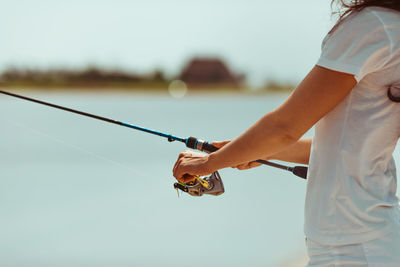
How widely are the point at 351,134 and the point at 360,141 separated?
25 mm

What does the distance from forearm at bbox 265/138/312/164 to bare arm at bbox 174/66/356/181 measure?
0.36 meters

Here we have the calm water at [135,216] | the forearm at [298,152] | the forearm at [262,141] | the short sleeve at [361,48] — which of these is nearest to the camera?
the short sleeve at [361,48]

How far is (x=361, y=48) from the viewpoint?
1.02 m

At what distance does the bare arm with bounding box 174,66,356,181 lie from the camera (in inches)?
41.2

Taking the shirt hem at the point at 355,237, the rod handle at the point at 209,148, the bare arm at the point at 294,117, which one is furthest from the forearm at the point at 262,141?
the rod handle at the point at 209,148

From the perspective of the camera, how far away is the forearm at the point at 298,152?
155 cm

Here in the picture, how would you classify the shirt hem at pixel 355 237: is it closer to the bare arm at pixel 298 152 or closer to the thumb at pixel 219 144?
the bare arm at pixel 298 152

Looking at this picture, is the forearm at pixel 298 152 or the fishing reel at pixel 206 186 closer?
the forearm at pixel 298 152

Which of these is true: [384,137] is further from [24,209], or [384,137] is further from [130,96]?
[130,96]

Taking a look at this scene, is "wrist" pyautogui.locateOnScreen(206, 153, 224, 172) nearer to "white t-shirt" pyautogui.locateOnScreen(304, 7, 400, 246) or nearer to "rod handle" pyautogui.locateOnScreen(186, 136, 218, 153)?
"white t-shirt" pyautogui.locateOnScreen(304, 7, 400, 246)

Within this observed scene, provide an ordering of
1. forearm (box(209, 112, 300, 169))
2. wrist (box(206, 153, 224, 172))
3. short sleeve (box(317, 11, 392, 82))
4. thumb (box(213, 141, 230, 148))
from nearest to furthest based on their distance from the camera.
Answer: short sleeve (box(317, 11, 392, 82)), forearm (box(209, 112, 300, 169)), wrist (box(206, 153, 224, 172)), thumb (box(213, 141, 230, 148))

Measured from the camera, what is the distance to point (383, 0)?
1.05m

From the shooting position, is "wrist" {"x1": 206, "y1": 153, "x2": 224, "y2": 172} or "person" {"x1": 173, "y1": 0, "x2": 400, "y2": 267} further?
"wrist" {"x1": 206, "y1": 153, "x2": 224, "y2": 172}

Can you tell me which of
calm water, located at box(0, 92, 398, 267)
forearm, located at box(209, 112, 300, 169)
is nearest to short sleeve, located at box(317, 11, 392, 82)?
forearm, located at box(209, 112, 300, 169)
